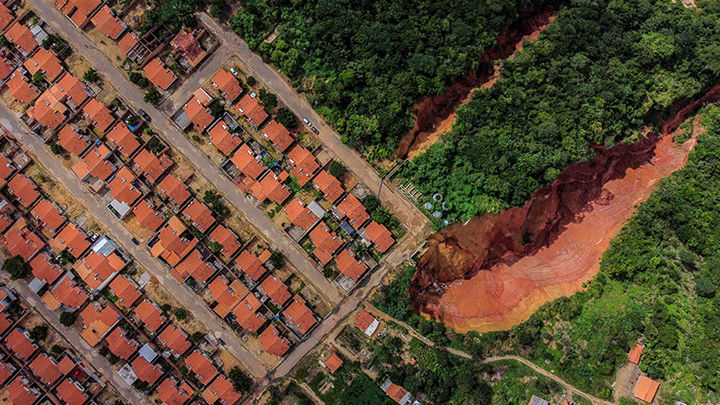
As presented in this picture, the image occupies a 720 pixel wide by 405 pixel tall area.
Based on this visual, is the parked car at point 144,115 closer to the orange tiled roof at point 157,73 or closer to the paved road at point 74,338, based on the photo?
the orange tiled roof at point 157,73

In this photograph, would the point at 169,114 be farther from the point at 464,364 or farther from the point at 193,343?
the point at 464,364

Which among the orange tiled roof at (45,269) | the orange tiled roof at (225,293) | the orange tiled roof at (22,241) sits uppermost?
the orange tiled roof at (22,241)

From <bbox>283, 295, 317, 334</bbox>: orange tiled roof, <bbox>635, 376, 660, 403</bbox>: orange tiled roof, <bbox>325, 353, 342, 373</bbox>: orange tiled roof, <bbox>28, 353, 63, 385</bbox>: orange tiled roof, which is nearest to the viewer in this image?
<bbox>635, 376, 660, 403</bbox>: orange tiled roof

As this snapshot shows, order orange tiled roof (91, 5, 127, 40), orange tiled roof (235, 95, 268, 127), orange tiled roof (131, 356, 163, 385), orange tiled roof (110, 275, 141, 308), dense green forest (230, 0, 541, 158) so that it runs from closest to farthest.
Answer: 1. dense green forest (230, 0, 541, 158)
2. orange tiled roof (131, 356, 163, 385)
3. orange tiled roof (110, 275, 141, 308)
4. orange tiled roof (235, 95, 268, 127)
5. orange tiled roof (91, 5, 127, 40)

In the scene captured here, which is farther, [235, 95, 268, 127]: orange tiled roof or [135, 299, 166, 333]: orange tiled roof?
[235, 95, 268, 127]: orange tiled roof

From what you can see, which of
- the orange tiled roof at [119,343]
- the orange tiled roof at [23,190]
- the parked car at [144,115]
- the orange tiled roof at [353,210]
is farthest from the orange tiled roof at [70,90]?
the orange tiled roof at [353,210]

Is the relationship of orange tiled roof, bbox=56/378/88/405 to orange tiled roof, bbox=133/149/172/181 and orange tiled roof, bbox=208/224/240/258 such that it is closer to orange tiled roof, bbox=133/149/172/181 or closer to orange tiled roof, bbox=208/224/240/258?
orange tiled roof, bbox=208/224/240/258

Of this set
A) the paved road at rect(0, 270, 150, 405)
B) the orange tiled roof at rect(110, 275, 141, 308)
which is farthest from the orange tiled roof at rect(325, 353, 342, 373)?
the paved road at rect(0, 270, 150, 405)

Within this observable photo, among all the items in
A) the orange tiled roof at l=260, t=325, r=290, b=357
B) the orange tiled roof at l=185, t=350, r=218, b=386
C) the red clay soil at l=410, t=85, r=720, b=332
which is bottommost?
the red clay soil at l=410, t=85, r=720, b=332
